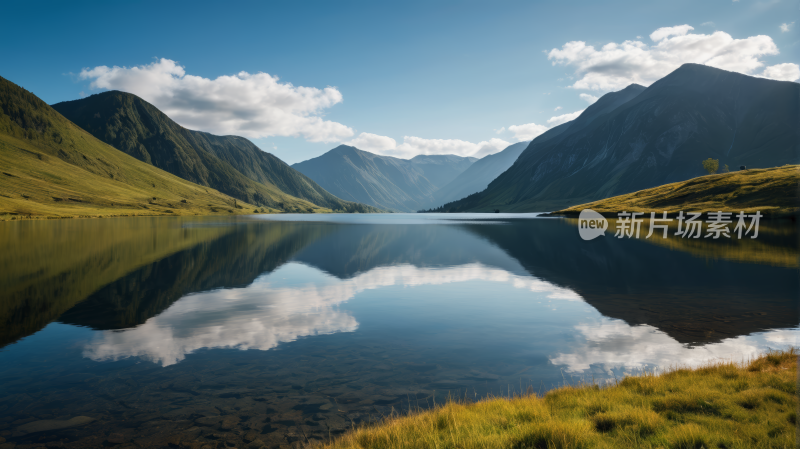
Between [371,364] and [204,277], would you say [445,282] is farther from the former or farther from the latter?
[204,277]

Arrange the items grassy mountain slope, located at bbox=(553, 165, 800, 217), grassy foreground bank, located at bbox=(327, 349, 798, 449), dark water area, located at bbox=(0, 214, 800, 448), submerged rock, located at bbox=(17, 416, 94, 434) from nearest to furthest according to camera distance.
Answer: grassy foreground bank, located at bbox=(327, 349, 798, 449) < submerged rock, located at bbox=(17, 416, 94, 434) < dark water area, located at bbox=(0, 214, 800, 448) < grassy mountain slope, located at bbox=(553, 165, 800, 217)

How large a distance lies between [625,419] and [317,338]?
13.1 meters

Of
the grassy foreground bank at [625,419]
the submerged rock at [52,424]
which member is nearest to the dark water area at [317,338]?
the submerged rock at [52,424]

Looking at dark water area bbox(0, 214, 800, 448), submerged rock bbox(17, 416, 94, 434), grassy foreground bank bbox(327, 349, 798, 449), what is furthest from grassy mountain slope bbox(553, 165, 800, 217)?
submerged rock bbox(17, 416, 94, 434)

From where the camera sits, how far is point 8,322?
20.2 meters

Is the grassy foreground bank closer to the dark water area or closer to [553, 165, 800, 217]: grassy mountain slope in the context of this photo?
the dark water area

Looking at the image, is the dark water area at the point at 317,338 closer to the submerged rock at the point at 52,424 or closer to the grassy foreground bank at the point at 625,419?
the submerged rock at the point at 52,424

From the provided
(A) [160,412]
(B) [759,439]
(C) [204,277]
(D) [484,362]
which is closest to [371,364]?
(D) [484,362]

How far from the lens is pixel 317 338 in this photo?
18.5 metres

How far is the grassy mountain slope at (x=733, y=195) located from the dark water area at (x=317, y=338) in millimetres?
102124

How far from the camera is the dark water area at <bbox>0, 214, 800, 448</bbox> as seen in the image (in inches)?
440

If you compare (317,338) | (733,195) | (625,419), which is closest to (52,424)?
(317,338)

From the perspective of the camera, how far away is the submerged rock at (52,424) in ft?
33.7

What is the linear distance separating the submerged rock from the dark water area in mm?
52
